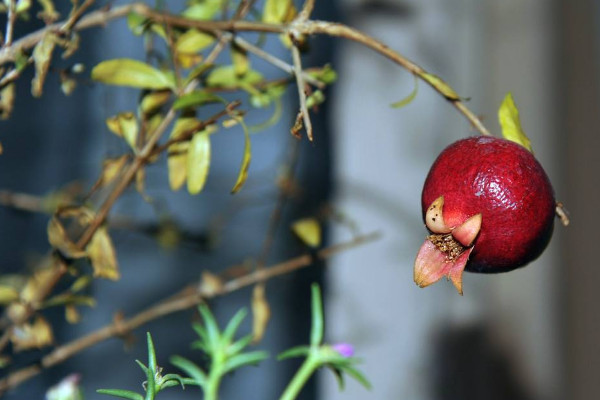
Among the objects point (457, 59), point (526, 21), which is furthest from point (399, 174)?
point (526, 21)

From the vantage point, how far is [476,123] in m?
0.26

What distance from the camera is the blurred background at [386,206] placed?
0.74 meters

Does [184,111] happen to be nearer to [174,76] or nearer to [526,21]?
[174,76]

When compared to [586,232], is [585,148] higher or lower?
higher

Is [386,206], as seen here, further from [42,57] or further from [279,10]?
[42,57]

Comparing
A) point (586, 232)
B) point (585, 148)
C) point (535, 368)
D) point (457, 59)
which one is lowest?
point (535, 368)

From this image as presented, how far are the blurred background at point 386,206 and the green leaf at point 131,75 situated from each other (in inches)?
15.7

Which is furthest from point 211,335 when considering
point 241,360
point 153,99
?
point 153,99

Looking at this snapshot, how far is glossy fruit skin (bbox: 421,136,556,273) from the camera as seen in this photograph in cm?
22

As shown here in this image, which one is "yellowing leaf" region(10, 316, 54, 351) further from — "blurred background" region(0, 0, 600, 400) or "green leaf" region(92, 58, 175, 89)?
"blurred background" region(0, 0, 600, 400)

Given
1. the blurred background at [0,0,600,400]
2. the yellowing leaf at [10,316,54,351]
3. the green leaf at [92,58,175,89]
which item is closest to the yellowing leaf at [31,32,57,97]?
the green leaf at [92,58,175,89]

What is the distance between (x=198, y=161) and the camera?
32cm

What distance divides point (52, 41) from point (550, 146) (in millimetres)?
651

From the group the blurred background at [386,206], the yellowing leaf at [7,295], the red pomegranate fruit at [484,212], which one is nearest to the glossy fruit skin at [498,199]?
the red pomegranate fruit at [484,212]
